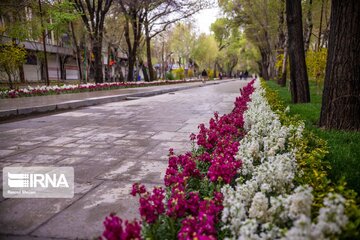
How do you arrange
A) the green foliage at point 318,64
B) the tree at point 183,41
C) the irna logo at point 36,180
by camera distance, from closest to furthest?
the irna logo at point 36,180, the green foliage at point 318,64, the tree at point 183,41

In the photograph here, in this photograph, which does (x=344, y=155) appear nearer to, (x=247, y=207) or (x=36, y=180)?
(x=247, y=207)

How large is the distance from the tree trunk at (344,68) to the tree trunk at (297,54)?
11.3 feet

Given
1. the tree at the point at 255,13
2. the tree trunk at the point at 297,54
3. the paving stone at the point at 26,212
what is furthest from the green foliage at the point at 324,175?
the tree at the point at 255,13

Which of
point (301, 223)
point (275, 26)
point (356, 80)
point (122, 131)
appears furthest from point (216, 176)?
point (275, 26)

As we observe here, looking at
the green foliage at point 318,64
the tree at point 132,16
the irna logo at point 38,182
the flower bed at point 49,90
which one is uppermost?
the tree at point 132,16

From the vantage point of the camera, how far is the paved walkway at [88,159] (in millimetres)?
Result: 2699

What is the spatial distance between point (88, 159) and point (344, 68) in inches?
174

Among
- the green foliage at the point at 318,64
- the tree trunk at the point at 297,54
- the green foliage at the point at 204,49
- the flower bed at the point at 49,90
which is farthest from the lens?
the green foliage at the point at 204,49

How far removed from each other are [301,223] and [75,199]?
7.59 ft

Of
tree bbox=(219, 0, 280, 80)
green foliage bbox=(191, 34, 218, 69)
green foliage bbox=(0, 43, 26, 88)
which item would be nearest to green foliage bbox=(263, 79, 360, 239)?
green foliage bbox=(0, 43, 26, 88)

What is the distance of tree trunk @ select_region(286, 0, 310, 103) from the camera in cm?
893

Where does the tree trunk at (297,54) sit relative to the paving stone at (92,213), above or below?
above

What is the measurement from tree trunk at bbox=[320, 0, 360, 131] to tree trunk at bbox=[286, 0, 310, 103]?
346 cm

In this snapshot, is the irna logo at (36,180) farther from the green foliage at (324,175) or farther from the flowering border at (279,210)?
the green foliage at (324,175)
